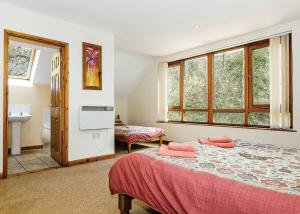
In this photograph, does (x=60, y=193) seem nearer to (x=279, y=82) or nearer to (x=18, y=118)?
(x=18, y=118)

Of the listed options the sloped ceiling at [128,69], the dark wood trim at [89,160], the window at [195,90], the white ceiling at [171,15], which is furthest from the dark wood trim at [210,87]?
the dark wood trim at [89,160]

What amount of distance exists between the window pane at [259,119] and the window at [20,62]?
16.0 ft

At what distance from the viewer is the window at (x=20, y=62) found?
4.60m

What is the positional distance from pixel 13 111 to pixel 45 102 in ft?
2.28

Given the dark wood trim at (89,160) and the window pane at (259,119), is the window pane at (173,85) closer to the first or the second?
the window pane at (259,119)

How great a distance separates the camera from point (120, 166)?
74.4 inches

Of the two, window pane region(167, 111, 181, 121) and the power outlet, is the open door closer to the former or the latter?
the power outlet

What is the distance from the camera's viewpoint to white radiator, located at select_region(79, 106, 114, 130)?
3.59m

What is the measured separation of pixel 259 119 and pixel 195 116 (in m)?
1.52

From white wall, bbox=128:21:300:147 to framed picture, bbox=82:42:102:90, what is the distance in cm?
236

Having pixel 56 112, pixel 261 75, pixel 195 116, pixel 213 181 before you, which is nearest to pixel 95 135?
pixel 56 112

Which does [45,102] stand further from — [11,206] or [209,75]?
[209,75]

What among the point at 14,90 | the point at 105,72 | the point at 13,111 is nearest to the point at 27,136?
the point at 13,111

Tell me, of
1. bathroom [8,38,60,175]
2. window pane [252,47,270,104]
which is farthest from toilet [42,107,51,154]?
window pane [252,47,270,104]
